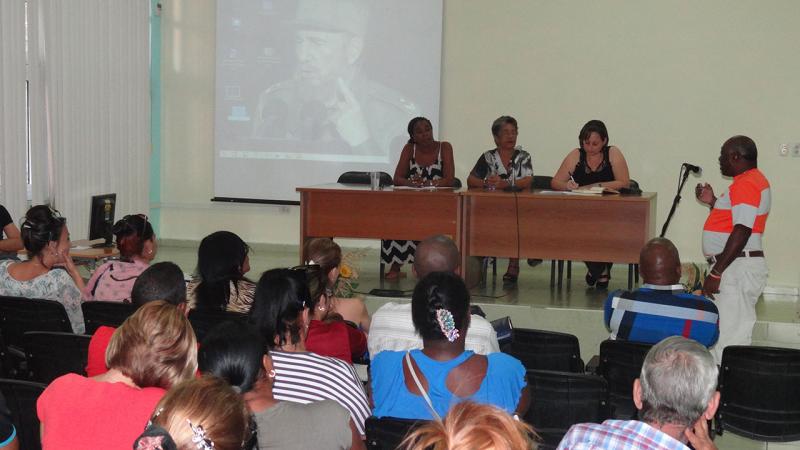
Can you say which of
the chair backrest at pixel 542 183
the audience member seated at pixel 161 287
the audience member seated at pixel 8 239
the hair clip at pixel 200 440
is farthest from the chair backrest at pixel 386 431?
the chair backrest at pixel 542 183

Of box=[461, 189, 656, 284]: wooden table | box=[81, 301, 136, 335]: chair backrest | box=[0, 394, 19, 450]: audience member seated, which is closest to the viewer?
box=[0, 394, 19, 450]: audience member seated

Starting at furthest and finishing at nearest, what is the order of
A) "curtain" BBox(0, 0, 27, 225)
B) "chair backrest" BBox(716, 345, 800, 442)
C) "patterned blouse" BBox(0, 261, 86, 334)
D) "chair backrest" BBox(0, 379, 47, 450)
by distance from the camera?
"curtain" BBox(0, 0, 27, 225) → "patterned blouse" BBox(0, 261, 86, 334) → "chair backrest" BBox(716, 345, 800, 442) → "chair backrest" BBox(0, 379, 47, 450)

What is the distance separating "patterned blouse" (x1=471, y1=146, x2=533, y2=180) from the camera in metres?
7.00

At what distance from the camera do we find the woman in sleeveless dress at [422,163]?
709 centimetres

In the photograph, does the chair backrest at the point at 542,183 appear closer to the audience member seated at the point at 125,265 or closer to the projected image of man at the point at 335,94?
the projected image of man at the point at 335,94

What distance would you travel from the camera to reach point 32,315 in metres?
3.95

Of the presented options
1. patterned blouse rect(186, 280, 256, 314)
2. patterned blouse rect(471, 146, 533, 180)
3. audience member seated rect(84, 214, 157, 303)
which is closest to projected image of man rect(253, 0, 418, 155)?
patterned blouse rect(471, 146, 533, 180)

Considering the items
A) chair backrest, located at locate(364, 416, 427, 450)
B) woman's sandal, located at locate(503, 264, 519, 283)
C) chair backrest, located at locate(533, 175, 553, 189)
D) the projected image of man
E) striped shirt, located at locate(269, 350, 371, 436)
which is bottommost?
woman's sandal, located at locate(503, 264, 519, 283)

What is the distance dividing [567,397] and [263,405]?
1.22 m

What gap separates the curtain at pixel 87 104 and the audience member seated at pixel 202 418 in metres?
6.99

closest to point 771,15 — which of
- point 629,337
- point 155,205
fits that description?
point 629,337

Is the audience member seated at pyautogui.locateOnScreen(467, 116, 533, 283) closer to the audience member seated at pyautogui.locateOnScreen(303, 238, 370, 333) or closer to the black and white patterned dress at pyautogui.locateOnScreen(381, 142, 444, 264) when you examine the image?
the black and white patterned dress at pyautogui.locateOnScreen(381, 142, 444, 264)

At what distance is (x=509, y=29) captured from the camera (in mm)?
8609

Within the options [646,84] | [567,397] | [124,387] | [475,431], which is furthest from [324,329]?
[646,84]
